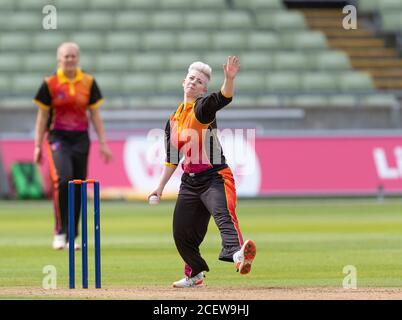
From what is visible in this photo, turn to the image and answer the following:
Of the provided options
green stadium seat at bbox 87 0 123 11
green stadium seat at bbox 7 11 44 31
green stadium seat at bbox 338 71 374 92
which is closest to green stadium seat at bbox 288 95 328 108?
green stadium seat at bbox 338 71 374 92

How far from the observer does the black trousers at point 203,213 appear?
11.3 m

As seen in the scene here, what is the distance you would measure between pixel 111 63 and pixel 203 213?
20.9 meters

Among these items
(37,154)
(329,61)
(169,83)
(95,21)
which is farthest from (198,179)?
A: (95,21)

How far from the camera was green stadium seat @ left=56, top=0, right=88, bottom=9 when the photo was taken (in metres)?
34.2

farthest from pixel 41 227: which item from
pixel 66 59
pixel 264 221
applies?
pixel 66 59

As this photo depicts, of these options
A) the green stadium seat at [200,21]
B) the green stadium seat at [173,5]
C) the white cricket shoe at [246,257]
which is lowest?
the white cricket shoe at [246,257]

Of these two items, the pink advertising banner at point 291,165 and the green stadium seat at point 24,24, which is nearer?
the pink advertising banner at point 291,165

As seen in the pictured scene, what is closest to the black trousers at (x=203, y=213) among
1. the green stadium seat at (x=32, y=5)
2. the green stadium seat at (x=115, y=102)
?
the green stadium seat at (x=115, y=102)

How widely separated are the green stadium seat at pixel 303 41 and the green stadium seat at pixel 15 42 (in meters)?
6.55

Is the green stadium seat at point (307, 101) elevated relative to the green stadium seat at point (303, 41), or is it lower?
lower

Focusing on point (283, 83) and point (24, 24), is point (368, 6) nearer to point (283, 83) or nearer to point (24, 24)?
point (283, 83)

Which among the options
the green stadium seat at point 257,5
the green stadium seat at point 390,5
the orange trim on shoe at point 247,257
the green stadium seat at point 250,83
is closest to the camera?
the orange trim on shoe at point 247,257

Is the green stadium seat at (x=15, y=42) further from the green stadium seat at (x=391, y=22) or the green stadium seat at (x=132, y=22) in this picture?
the green stadium seat at (x=391, y=22)
